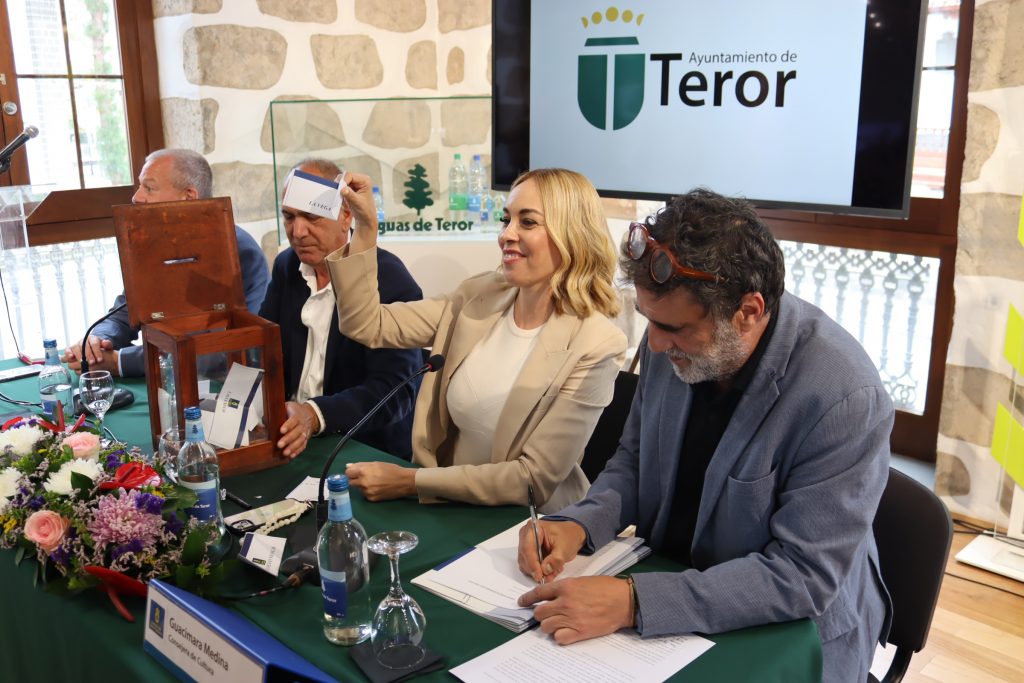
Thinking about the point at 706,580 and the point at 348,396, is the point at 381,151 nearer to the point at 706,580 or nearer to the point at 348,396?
the point at 348,396

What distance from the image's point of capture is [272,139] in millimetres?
3711

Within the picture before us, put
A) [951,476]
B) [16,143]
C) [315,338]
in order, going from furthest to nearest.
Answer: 1. [951,476]
2. [315,338]
3. [16,143]

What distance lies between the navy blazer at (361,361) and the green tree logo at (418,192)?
1.07 m

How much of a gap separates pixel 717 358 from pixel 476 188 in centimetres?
232

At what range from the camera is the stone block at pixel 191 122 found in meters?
3.64

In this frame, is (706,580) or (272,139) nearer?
(706,580)

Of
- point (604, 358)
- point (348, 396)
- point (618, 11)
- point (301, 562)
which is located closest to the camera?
point (301, 562)

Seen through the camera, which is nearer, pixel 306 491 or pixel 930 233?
pixel 306 491

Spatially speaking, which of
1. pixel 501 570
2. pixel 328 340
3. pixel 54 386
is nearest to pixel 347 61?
pixel 328 340

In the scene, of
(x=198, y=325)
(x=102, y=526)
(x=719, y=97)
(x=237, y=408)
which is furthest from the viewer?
(x=719, y=97)

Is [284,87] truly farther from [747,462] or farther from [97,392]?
[747,462]

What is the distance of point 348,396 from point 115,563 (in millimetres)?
898

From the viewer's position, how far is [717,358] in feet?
4.86

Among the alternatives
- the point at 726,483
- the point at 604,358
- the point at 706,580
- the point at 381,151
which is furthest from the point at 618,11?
the point at 706,580
